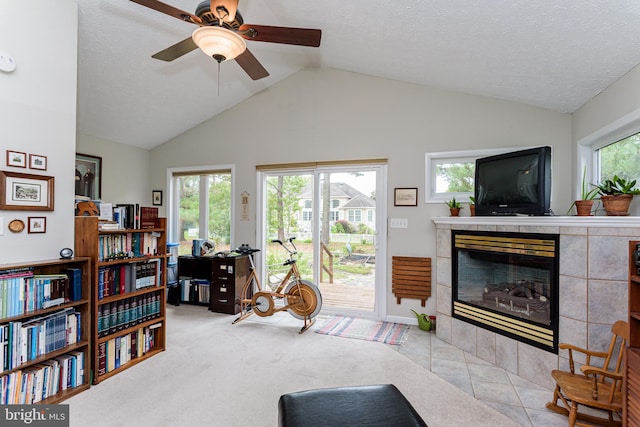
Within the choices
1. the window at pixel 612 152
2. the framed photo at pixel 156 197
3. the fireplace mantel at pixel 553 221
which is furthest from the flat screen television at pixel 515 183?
the framed photo at pixel 156 197

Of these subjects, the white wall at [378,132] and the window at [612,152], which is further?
the white wall at [378,132]

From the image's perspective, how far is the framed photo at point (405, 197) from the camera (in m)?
3.85

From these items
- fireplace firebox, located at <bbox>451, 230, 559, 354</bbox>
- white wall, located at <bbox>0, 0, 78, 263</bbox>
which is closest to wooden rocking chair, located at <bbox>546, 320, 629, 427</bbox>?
fireplace firebox, located at <bbox>451, 230, 559, 354</bbox>

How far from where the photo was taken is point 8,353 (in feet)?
6.52

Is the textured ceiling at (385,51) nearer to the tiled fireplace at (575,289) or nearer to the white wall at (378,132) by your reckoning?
the white wall at (378,132)

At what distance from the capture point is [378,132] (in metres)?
4.02

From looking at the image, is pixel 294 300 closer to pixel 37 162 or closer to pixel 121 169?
pixel 37 162

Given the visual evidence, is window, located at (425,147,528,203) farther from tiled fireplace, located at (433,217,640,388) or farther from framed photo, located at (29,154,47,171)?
framed photo, located at (29,154,47,171)

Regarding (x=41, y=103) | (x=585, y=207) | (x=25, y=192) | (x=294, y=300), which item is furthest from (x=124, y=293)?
(x=585, y=207)

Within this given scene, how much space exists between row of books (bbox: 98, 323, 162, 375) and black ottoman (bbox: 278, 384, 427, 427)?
192 centimetres

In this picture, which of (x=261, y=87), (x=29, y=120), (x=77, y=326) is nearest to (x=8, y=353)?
(x=77, y=326)

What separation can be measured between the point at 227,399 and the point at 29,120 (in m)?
2.44

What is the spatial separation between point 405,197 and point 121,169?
4.24 m

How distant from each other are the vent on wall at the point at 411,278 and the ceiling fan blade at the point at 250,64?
2.62 metres
